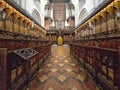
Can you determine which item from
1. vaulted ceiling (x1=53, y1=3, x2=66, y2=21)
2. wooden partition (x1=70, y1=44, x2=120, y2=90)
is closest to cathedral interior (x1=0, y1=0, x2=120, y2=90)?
wooden partition (x1=70, y1=44, x2=120, y2=90)

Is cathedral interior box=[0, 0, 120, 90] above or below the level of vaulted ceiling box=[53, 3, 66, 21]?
below

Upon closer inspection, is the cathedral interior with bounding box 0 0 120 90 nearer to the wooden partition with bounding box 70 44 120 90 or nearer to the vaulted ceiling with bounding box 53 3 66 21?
the wooden partition with bounding box 70 44 120 90

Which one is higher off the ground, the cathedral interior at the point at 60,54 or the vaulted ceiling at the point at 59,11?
the vaulted ceiling at the point at 59,11

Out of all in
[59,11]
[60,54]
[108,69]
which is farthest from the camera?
[59,11]

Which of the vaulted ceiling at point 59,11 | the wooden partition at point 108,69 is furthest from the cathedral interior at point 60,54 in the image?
the vaulted ceiling at point 59,11

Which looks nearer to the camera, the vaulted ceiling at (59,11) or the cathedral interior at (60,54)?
the cathedral interior at (60,54)

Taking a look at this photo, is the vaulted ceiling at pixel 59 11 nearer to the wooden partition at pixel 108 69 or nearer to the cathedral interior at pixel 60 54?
the cathedral interior at pixel 60 54

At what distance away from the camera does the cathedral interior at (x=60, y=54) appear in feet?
5.30

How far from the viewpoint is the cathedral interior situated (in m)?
1.62

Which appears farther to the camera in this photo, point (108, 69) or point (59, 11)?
point (59, 11)

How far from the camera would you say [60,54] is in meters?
7.28

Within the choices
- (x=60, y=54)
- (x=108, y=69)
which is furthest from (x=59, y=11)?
(x=108, y=69)

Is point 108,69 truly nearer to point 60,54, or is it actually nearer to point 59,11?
point 60,54

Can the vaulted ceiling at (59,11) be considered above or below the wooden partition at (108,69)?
above
